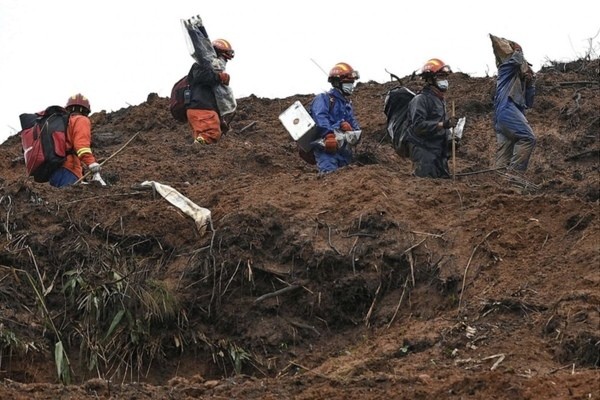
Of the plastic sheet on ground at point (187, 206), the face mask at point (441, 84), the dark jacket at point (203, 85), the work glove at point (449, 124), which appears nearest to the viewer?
the plastic sheet on ground at point (187, 206)

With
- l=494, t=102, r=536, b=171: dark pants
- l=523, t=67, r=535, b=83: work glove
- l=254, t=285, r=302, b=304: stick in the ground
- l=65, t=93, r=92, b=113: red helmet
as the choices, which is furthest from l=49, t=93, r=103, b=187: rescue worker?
l=523, t=67, r=535, b=83: work glove

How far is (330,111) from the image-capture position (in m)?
12.6

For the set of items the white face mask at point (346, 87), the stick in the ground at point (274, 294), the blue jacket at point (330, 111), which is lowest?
the stick in the ground at point (274, 294)

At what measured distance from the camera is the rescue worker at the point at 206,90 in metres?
13.9

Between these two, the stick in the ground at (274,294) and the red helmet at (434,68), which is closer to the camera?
the stick in the ground at (274,294)

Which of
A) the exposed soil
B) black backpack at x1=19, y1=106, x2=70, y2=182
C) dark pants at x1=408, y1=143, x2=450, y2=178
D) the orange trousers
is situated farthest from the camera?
the orange trousers

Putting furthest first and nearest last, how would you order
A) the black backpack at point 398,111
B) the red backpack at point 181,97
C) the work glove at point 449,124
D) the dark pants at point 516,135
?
the red backpack at point 181,97, the dark pants at point 516,135, the black backpack at point 398,111, the work glove at point 449,124

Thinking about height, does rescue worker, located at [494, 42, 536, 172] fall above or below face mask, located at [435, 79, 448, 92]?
below

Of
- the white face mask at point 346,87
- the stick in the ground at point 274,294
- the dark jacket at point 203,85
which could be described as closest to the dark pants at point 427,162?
the white face mask at point 346,87

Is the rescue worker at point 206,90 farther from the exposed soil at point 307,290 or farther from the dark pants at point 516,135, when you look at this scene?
the dark pants at point 516,135

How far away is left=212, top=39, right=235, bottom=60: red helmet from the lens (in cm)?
1401

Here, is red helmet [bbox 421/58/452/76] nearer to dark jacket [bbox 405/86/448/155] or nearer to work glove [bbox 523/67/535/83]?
dark jacket [bbox 405/86/448/155]

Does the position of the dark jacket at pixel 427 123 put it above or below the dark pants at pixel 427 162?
above

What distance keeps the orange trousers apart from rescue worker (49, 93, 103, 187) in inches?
69.1
